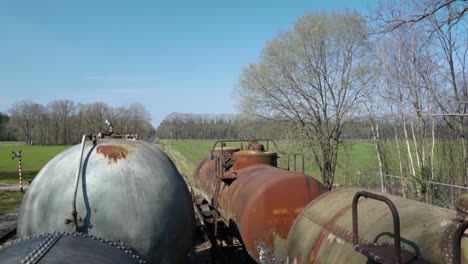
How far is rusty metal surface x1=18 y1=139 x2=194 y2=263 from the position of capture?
4.21 m

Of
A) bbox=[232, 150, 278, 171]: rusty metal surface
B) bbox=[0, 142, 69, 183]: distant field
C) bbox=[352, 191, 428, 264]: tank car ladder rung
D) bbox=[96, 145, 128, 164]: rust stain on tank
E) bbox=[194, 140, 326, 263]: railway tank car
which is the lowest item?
bbox=[0, 142, 69, 183]: distant field

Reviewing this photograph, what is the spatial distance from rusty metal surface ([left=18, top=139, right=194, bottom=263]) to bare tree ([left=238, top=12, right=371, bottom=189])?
21.4m

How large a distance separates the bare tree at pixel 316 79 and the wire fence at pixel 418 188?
471 cm

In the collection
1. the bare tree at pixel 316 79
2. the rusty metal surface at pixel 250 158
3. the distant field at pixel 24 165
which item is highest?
the bare tree at pixel 316 79

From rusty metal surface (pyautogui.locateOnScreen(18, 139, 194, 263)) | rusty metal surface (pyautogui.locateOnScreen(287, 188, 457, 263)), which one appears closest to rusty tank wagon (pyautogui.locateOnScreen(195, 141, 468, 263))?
rusty metal surface (pyautogui.locateOnScreen(287, 188, 457, 263))

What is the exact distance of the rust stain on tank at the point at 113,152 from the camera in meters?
4.58

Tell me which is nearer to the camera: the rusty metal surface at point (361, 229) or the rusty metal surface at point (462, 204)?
the rusty metal surface at point (462, 204)

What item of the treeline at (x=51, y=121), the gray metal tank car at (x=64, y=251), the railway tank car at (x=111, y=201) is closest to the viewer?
the gray metal tank car at (x=64, y=251)

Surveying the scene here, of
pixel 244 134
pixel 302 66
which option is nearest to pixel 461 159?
pixel 302 66

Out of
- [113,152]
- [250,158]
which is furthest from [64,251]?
[250,158]

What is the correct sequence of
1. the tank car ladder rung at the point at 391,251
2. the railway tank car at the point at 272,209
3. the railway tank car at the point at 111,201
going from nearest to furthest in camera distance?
the tank car ladder rung at the point at 391,251, the railway tank car at the point at 111,201, the railway tank car at the point at 272,209

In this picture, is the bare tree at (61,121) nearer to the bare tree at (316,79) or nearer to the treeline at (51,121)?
the treeline at (51,121)

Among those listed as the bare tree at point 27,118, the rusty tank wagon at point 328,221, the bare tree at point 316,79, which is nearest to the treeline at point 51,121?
the bare tree at point 27,118

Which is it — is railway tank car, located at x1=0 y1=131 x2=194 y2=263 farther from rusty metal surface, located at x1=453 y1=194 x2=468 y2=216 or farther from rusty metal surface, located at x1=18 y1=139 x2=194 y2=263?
rusty metal surface, located at x1=453 y1=194 x2=468 y2=216
